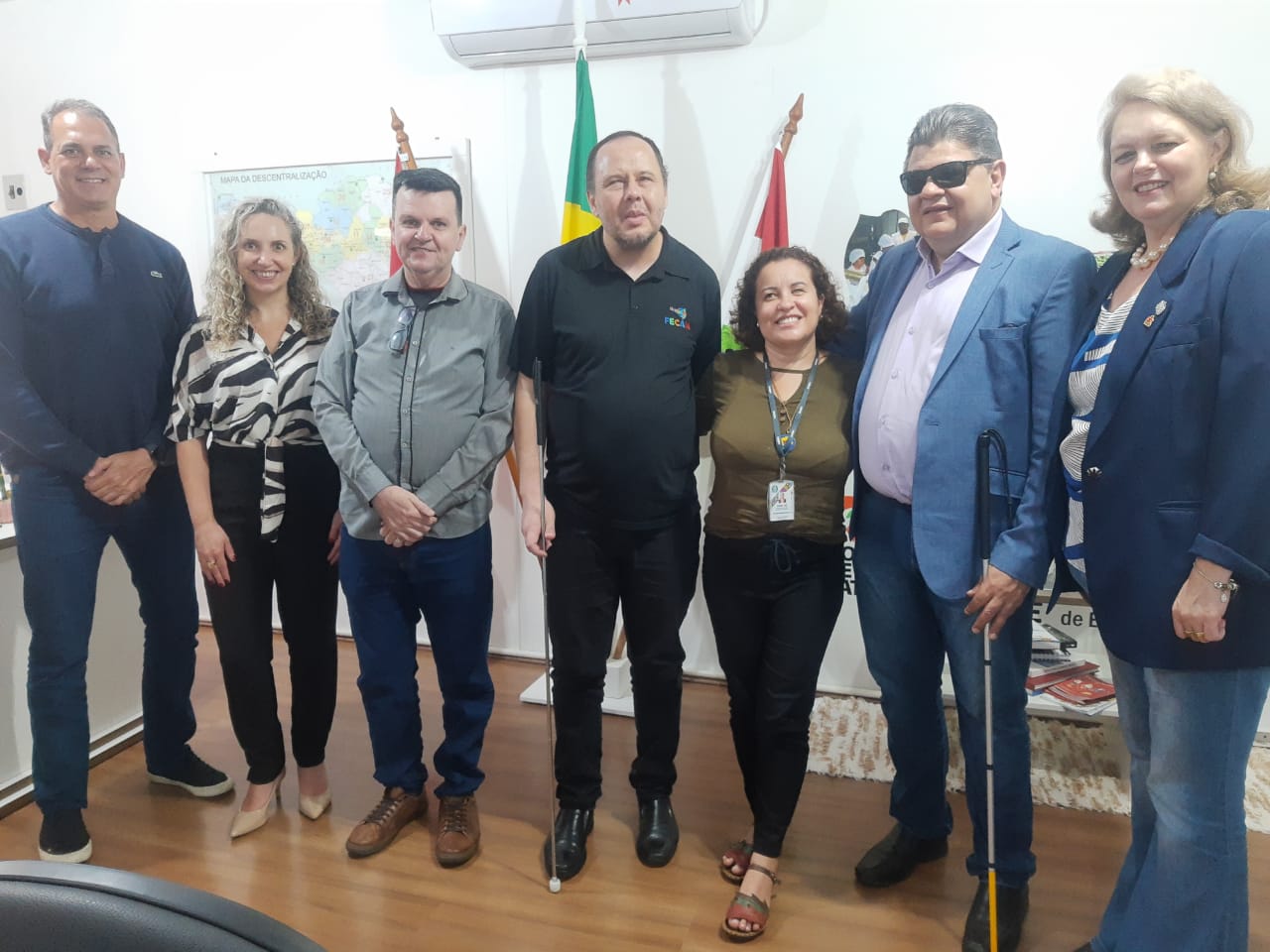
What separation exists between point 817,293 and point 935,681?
3.12 feet

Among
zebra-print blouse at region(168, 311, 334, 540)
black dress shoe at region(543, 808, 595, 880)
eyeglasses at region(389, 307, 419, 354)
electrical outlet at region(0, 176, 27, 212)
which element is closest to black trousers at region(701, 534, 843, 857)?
black dress shoe at region(543, 808, 595, 880)

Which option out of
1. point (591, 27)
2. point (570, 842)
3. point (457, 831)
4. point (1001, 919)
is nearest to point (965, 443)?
point (1001, 919)

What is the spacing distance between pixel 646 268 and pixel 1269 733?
2644 mm

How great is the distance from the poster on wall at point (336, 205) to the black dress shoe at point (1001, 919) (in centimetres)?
275

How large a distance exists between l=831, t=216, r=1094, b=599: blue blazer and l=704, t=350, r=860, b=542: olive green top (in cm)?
21

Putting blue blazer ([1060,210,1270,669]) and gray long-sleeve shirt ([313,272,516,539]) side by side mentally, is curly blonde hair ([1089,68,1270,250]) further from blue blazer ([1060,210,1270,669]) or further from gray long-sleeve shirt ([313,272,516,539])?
gray long-sleeve shirt ([313,272,516,539])

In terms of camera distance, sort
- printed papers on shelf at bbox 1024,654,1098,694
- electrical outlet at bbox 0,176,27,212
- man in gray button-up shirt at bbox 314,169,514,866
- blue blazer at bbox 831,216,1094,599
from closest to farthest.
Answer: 1. blue blazer at bbox 831,216,1094,599
2. man in gray button-up shirt at bbox 314,169,514,866
3. printed papers on shelf at bbox 1024,654,1098,694
4. electrical outlet at bbox 0,176,27,212

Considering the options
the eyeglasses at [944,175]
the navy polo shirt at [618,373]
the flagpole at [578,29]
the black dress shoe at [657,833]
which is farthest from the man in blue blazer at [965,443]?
the flagpole at [578,29]

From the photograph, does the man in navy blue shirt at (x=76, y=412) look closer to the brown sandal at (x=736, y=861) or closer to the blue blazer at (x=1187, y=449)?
the brown sandal at (x=736, y=861)

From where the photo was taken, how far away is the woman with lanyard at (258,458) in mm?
2137

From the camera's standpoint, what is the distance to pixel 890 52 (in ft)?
9.50

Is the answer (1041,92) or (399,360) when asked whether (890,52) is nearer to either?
(1041,92)

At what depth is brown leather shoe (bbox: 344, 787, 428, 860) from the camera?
224cm

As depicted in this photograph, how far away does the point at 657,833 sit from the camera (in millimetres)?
2215
